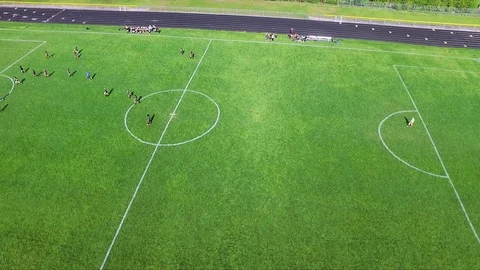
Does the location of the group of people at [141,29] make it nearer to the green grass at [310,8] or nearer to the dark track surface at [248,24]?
the dark track surface at [248,24]

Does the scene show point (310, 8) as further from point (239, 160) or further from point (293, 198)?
point (293, 198)

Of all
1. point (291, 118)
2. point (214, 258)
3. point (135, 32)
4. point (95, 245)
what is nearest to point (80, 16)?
point (135, 32)

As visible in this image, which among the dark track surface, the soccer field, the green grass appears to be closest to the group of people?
the dark track surface

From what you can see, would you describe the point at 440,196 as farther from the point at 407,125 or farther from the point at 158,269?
the point at 158,269

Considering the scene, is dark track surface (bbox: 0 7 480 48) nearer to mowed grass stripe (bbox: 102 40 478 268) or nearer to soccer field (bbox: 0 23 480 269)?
soccer field (bbox: 0 23 480 269)

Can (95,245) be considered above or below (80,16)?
below

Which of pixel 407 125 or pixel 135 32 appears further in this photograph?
pixel 135 32
